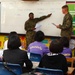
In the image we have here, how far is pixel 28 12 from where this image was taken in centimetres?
687

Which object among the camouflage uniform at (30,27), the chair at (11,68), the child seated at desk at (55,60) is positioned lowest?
the chair at (11,68)

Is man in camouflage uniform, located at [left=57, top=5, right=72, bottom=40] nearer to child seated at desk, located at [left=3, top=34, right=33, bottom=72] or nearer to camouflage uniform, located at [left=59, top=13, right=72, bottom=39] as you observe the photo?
camouflage uniform, located at [left=59, top=13, right=72, bottom=39]

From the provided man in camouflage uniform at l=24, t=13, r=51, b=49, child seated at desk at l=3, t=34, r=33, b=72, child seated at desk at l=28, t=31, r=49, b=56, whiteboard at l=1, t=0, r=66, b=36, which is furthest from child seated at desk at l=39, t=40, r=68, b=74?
man in camouflage uniform at l=24, t=13, r=51, b=49

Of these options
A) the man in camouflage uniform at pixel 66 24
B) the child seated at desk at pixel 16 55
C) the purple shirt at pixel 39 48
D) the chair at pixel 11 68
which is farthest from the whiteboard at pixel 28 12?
the chair at pixel 11 68

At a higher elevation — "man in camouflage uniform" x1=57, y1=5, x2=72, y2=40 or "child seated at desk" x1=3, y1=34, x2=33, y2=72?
"man in camouflage uniform" x1=57, y1=5, x2=72, y2=40

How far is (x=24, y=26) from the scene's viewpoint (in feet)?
22.5

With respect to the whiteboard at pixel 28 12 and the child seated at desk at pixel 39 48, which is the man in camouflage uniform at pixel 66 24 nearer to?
the whiteboard at pixel 28 12

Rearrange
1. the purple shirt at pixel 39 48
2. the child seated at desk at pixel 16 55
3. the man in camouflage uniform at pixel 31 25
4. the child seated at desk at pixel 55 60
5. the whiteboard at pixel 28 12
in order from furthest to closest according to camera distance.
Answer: the man in camouflage uniform at pixel 31 25 < the whiteboard at pixel 28 12 < the purple shirt at pixel 39 48 < the child seated at desk at pixel 16 55 < the child seated at desk at pixel 55 60

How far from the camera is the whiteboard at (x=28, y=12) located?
6.50 meters

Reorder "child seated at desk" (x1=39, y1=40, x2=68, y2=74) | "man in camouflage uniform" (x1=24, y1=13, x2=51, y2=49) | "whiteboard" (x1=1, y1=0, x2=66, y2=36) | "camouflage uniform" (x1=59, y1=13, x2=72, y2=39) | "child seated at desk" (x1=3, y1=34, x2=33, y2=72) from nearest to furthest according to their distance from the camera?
"child seated at desk" (x1=39, y1=40, x2=68, y2=74), "child seated at desk" (x1=3, y1=34, x2=33, y2=72), "camouflage uniform" (x1=59, y1=13, x2=72, y2=39), "whiteboard" (x1=1, y1=0, x2=66, y2=36), "man in camouflage uniform" (x1=24, y1=13, x2=51, y2=49)

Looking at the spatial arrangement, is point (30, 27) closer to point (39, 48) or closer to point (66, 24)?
point (66, 24)

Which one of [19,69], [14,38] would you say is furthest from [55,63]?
[14,38]

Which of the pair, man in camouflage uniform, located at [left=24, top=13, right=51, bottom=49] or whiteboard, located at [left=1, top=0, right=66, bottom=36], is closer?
whiteboard, located at [left=1, top=0, right=66, bottom=36]

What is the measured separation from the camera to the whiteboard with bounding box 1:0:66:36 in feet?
21.3
